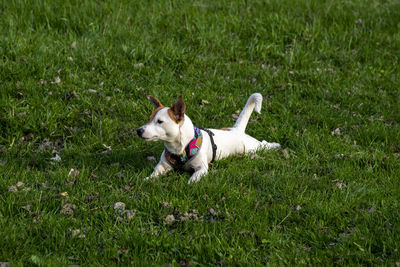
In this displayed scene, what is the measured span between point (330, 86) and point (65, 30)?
16.3 feet

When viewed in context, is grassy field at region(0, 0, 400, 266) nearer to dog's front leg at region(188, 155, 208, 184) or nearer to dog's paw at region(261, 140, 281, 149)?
dog's front leg at region(188, 155, 208, 184)

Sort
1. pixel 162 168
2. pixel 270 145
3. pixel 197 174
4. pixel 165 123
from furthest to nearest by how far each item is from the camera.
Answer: pixel 270 145 → pixel 162 168 → pixel 197 174 → pixel 165 123

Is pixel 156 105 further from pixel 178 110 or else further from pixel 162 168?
pixel 162 168

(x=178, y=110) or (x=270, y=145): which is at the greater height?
(x=178, y=110)

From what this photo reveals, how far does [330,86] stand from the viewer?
8.50m

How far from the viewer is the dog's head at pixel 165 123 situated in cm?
518

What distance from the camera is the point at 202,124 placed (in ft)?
24.0

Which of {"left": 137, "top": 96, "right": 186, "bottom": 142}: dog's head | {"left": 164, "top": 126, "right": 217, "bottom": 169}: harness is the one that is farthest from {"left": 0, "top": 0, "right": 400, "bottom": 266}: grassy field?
Answer: {"left": 137, "top": 96, "right": 186, "bottom": 142}: dog's head

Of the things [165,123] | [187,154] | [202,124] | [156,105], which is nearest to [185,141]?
[187,154]

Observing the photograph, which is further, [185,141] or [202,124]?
[202,124]

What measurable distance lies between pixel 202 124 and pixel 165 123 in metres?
2.10

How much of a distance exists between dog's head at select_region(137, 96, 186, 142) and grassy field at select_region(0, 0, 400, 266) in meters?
0.52

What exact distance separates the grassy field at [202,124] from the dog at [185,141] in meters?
0.17

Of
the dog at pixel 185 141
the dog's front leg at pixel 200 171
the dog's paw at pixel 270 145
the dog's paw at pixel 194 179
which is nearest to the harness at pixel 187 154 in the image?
the dog at pixel 185 141
